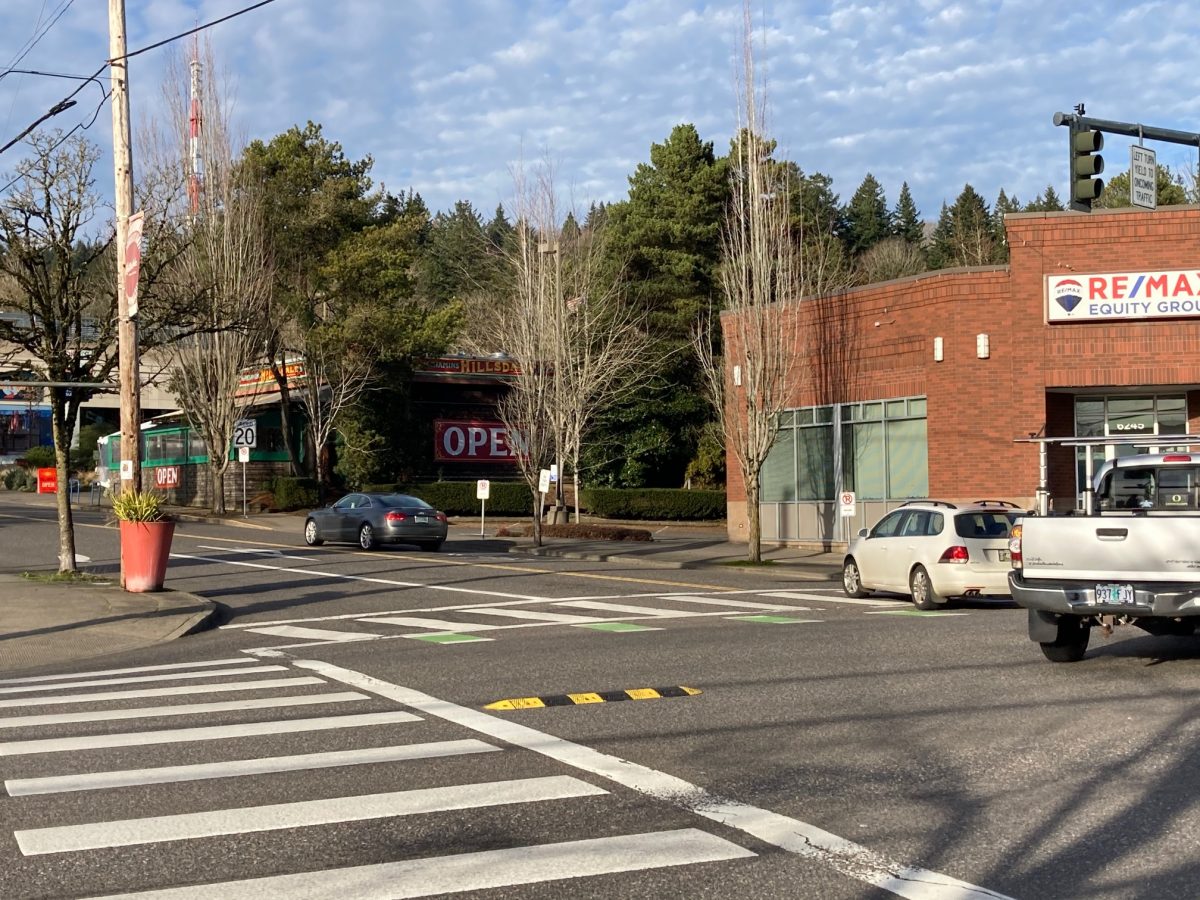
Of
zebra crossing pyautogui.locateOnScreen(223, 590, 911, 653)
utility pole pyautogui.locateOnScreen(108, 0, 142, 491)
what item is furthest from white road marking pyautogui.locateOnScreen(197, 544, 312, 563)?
zebra crossing pyautogui.locateOnScreen(223, 590, 911, 653)

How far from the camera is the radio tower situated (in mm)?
44625

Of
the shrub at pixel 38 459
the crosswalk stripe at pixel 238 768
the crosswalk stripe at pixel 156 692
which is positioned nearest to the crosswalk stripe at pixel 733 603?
the crosswalk stripe at pixel 156 692

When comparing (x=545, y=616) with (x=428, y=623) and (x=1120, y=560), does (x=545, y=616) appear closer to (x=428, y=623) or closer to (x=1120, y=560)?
(x=428, y=623)

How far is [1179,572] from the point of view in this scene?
1132cm

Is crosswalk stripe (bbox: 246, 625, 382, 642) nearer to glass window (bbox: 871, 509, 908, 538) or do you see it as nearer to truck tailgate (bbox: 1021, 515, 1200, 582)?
truck tailgate (bbox: 1021, 515, 1200, 582)

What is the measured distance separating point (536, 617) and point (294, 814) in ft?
35.8

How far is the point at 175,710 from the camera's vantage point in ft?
34.1

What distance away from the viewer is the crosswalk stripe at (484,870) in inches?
221

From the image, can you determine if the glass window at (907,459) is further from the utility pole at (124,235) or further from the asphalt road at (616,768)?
the utility pole at (124,235)

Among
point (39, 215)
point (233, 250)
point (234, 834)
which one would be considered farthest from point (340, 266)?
point (234, 834)

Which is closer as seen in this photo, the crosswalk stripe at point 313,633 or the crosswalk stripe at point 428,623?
the crosswalk stripe at point 313,633

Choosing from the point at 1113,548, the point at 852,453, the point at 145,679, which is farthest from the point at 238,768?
the point at 852,453

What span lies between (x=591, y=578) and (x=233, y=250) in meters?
24.8

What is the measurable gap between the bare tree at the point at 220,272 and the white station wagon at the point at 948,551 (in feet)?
93.1
